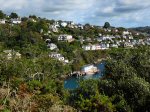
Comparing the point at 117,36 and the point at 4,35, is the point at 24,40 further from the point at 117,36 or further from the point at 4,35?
the point at 117,36

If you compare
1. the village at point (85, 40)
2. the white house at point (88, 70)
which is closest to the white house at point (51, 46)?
the village at point (85, 40)

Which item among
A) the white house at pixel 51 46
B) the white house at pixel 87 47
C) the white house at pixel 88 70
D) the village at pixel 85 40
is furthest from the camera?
the white house at pixel 87 47

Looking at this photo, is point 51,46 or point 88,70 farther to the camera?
point 51,46

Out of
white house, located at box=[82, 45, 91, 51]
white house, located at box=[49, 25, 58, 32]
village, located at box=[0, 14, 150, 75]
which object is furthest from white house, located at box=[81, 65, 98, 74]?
white house, located at box=[49, 25, 58, 32]

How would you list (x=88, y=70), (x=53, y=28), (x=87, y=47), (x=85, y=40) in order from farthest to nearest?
(x=53, y=28) < (x=85, y=40) < (x=87, y=47) < (x=88, y=70)

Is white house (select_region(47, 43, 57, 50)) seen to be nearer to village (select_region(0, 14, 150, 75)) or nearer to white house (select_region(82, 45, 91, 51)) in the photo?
village (select_region(0, 14, 150, 75))

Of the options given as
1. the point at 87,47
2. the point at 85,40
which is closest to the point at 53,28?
the point at 85,40

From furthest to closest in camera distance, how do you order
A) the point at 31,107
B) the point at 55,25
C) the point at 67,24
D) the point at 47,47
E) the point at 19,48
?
the point at 67,24, the point at 55,25, the point at 47,47, the point at 19,48, the point at 31,107

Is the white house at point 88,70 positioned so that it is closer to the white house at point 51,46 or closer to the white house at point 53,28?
the white house at point 51,46

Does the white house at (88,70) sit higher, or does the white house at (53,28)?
the white house at (53,28)

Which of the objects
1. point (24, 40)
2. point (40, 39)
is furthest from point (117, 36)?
point (24, 40)

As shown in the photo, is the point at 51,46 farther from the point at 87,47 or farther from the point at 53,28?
the point at 53,28
